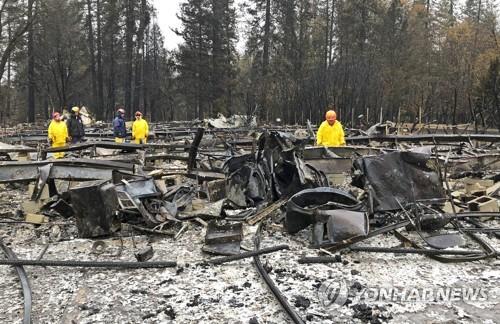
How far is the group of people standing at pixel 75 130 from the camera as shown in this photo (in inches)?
470

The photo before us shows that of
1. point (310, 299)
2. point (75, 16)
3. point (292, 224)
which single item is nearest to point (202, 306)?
point (310, 299)

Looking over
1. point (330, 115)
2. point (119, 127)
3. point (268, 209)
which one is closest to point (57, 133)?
point (119, 127)

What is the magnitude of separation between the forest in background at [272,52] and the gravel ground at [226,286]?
22.9m

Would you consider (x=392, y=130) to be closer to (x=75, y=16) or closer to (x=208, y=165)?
(x=208, y=165)

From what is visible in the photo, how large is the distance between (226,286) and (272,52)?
37.6 metres

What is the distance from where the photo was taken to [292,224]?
6617 millimetres

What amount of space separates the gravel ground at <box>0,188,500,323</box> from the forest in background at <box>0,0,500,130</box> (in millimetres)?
22892

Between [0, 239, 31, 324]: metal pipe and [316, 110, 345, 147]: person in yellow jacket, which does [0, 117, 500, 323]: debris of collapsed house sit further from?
[316, 110, 345, 147]: person in yellow jacket

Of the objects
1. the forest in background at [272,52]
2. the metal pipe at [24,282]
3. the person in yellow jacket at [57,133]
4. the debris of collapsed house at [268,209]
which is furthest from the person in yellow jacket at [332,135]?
the forest in background at [272,52]

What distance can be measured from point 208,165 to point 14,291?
5913 mm

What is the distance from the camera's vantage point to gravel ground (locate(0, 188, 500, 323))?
4.35 m

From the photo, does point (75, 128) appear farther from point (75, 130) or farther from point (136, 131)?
point (136, 131)

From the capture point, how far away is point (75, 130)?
45.8 ft

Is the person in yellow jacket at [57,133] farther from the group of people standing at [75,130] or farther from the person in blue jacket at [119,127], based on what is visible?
the person in blue jacket at [119,127]
